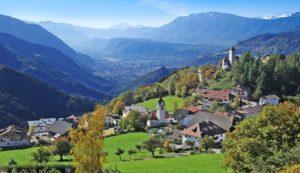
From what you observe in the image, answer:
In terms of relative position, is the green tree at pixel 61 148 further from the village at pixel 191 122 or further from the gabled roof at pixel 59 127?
the gabled roof at pixel 59 127

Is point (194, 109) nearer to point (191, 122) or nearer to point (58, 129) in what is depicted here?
point (191, 122)

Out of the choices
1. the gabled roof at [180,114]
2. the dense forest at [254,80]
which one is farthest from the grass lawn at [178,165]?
the dense forest at [254,80]

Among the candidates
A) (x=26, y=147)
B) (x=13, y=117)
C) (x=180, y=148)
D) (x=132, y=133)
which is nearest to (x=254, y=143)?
(x=180, y=148)

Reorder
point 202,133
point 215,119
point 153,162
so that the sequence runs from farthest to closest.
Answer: point 215,119, point 202,133, point 153,162

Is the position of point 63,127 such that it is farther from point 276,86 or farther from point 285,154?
point 285,154

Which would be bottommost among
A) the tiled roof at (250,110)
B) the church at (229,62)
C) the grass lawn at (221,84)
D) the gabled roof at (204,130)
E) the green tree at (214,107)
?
the gabled roof at (204,130)

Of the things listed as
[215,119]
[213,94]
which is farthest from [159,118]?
[213,94]
